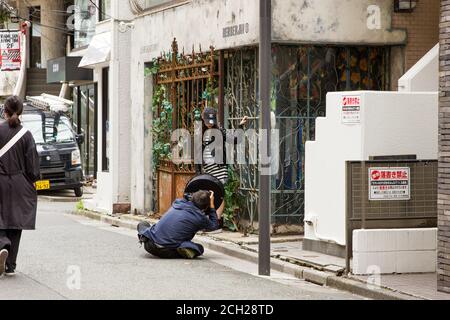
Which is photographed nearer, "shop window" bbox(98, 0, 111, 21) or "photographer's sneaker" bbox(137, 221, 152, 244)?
"photographer's sneaker" bbox(137, 221, 152, 244)

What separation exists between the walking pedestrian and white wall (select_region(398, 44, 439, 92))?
18.5ft

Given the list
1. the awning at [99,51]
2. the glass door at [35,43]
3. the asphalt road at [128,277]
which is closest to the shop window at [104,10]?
the awning at [99,51]

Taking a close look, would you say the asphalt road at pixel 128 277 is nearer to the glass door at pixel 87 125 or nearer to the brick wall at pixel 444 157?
the brick wall at pixel 444 157

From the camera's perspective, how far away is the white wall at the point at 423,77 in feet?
50.2

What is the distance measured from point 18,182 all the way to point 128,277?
166 centimetres

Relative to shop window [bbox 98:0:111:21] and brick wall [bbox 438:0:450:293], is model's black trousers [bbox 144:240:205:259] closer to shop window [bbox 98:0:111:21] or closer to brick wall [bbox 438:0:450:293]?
brick wall [bbox 438:0:450:293]

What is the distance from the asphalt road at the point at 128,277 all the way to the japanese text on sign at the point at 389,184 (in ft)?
4.43

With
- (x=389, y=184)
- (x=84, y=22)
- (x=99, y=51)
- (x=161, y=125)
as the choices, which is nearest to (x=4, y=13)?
(x=84, y=22)

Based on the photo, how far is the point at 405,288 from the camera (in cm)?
1148

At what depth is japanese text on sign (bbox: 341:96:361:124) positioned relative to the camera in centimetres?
1320

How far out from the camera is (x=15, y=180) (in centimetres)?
1235

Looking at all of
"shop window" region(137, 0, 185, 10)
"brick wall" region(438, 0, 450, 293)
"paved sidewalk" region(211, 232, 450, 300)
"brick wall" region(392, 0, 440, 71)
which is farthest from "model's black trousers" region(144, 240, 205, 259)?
"shop window" region(137, 0, 185, 10)

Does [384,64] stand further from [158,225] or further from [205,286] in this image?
[205,286]
